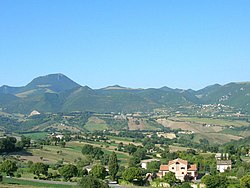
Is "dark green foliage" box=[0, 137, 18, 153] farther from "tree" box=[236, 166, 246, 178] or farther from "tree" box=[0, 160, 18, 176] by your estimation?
"tree" box=[236, 166, 246, 178]

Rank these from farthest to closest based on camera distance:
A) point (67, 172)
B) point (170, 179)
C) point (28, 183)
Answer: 1. point (170, 179)
2. point (67, 172)
3. point (28, 183)

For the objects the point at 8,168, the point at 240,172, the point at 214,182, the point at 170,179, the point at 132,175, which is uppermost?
the point at 8,168

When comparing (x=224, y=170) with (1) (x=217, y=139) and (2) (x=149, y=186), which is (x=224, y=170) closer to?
(2) (x=149, y=186)

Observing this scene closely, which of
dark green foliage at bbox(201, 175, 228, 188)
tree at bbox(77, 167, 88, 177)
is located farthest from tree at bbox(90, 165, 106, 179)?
dark green foliage at bbox(201, 175, 228, 188)

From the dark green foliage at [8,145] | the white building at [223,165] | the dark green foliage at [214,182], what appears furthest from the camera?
the dark green foliage at [8,145]

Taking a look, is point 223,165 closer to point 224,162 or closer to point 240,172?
point 224,162

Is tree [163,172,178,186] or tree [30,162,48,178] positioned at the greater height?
tree [30,162,48,178]

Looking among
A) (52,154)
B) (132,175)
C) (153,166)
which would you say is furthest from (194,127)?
(132,175)

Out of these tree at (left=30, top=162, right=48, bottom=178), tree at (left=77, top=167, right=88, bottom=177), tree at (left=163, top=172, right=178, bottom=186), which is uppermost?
tree at (left=30, top=162, right=48, bottom=178)

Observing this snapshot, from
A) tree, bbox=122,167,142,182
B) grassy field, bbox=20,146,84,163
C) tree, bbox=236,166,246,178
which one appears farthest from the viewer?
grassy field, bbox=20,146,84,163

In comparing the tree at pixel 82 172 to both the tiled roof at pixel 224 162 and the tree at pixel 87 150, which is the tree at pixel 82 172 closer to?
the tiled roof at pixel 224 162

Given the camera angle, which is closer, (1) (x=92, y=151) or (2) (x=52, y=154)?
(2) (x=52, y=154)

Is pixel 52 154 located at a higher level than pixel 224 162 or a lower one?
higher

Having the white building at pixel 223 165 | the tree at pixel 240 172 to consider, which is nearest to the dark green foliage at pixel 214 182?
the tree at pixel 240 172
